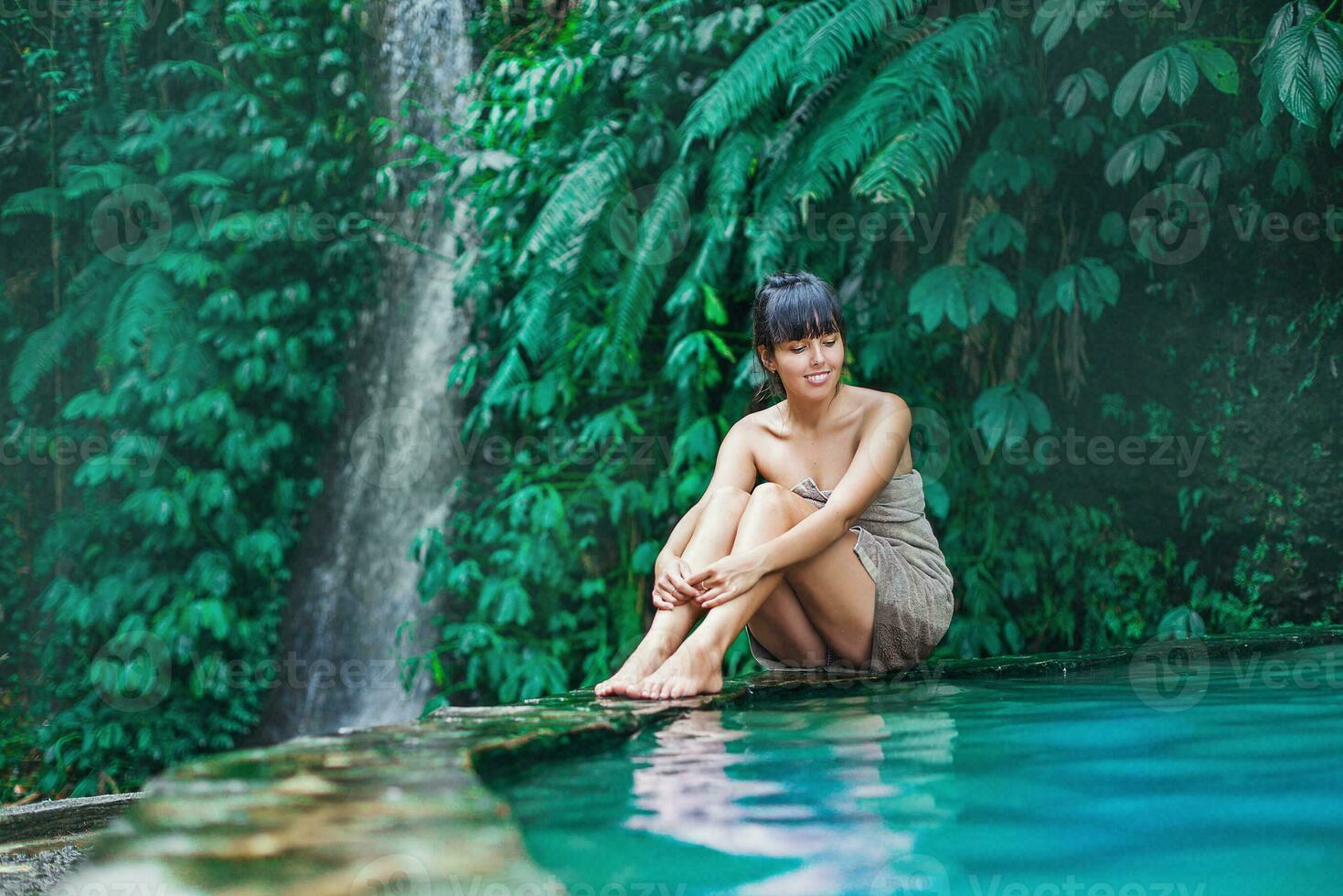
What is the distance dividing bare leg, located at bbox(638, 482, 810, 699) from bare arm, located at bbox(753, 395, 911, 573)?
0.05m

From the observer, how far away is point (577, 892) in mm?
1420

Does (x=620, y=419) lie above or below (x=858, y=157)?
below

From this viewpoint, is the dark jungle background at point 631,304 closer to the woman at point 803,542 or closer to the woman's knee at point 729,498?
the woman at point 803,542

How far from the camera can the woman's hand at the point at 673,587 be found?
9.44 ft

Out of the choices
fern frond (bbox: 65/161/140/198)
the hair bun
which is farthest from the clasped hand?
fern frond (bbox: 65/161/140/198)

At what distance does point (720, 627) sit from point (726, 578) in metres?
0.12

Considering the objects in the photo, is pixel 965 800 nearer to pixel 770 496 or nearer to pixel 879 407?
pixel 770 496

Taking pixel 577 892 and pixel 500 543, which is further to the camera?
pixel 500 543

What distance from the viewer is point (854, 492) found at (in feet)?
10.1

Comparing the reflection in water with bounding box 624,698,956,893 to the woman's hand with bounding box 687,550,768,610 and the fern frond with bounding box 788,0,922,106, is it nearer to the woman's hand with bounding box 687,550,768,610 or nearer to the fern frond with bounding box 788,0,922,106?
the woman's hand with bounding box 687,550,768,610

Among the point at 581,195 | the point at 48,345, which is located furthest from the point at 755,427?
the point at 48,345

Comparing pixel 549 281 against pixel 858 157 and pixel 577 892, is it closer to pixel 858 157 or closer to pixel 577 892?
pixel 858 157

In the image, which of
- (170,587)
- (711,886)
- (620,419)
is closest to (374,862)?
(711,886)

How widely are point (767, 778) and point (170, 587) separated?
240 inches
